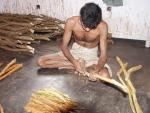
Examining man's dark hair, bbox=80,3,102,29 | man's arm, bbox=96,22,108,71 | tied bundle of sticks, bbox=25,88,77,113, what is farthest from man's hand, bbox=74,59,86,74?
man's dark hair, bbox=80,3,102,29

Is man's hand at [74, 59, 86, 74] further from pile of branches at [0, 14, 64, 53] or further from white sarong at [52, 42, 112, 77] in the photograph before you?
pile of branches at [0, 14, 64, 53]

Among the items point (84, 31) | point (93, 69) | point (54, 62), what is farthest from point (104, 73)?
point (54, 62)

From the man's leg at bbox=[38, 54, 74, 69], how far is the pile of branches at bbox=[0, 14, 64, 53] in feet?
2.83

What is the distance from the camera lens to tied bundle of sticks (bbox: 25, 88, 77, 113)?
3.78 metres

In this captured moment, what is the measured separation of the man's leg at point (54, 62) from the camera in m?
5.11

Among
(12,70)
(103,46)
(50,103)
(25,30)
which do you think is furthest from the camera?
(25,30)

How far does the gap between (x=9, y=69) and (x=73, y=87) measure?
1.18 m

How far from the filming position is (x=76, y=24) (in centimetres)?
458

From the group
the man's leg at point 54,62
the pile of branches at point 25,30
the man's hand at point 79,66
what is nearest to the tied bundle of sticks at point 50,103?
the man's hand at point 79,66

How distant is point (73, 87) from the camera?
180 inches

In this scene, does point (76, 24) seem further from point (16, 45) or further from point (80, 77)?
point (16, 45)

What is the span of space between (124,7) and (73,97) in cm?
312

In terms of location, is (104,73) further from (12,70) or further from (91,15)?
(12,70)

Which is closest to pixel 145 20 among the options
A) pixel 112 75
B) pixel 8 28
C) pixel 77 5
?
pixel 77 5
